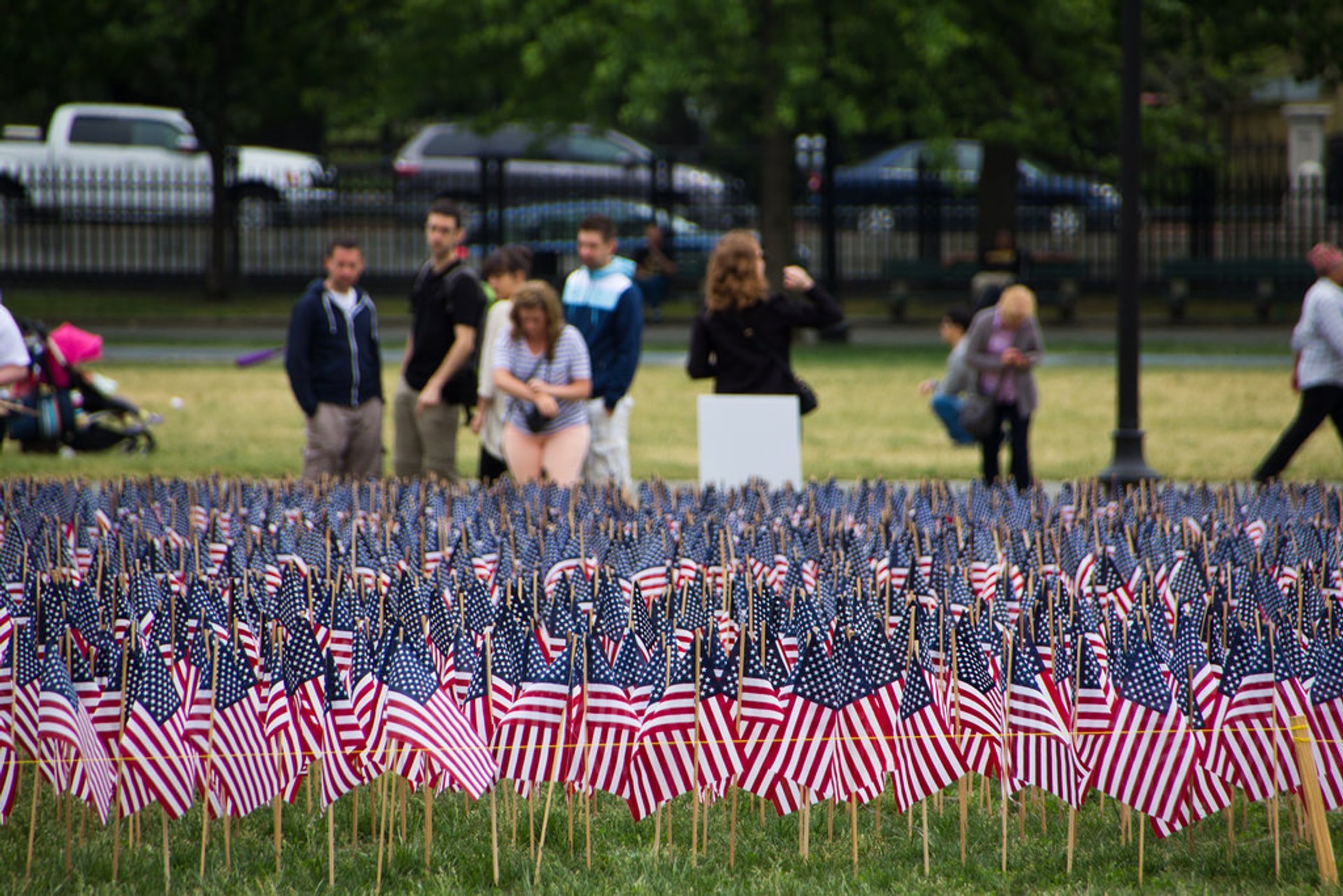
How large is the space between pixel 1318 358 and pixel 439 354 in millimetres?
6046

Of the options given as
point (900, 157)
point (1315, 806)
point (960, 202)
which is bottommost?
point (1315, 806)

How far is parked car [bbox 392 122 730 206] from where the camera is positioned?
29359 mm

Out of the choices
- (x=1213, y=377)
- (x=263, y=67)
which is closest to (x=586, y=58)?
(x=263, y=67)

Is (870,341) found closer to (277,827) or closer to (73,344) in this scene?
(73,344)

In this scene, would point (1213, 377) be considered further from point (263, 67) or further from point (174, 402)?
point (263, 67)

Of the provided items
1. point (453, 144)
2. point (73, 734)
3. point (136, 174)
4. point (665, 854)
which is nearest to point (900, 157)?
point (453, 144)

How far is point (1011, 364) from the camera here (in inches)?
438

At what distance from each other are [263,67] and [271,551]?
84.7 ft

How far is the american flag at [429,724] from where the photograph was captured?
5133 millimetres

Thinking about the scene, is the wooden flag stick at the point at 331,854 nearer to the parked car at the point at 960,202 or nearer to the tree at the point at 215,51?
the parked car at the point at 960,202

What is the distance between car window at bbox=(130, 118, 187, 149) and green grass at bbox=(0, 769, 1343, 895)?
27.9 m

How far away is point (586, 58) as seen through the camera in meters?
26.8

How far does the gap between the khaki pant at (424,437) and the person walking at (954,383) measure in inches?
138

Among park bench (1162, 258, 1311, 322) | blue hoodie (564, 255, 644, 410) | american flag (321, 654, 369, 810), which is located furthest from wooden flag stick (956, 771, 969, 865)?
park bench (1162, 258, 1311, 322)
